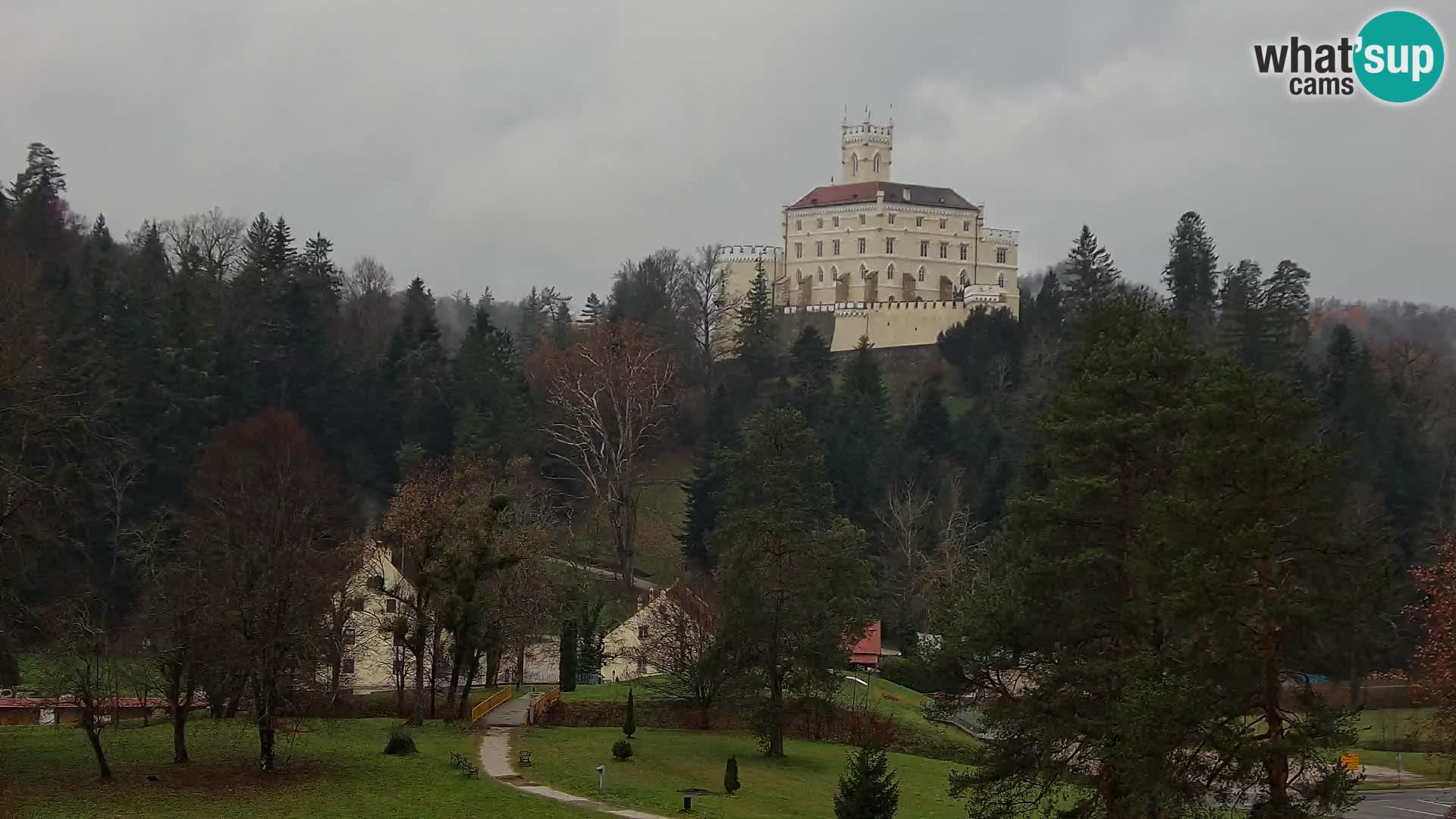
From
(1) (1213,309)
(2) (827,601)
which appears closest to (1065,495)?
(2) (827,601)

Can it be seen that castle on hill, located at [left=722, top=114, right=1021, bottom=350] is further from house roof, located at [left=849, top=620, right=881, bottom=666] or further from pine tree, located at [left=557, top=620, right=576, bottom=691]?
pine tree, located at [left=557, top=620, right=576, bottom=691]

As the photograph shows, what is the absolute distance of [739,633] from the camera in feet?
132

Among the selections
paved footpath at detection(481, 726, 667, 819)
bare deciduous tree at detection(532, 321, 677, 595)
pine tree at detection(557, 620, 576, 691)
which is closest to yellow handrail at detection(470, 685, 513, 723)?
pine tree at detection(557, 620, 576, 691)

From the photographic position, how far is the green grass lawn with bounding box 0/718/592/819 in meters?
26.7

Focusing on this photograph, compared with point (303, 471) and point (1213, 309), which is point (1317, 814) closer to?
point (303, 471)

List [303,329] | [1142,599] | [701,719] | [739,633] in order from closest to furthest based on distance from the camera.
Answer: [1142,599] < [739,633] < [701,719] < [303,329]

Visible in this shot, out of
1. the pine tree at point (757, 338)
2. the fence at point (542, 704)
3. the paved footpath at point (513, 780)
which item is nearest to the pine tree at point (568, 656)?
the fence at point (542, 704)

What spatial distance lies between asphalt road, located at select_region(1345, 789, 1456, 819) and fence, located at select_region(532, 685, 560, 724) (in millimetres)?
22116

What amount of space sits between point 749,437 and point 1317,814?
2264 centimetres

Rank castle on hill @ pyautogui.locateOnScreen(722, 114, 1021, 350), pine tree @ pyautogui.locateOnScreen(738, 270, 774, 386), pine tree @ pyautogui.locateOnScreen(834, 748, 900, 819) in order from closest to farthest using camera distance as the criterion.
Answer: pine tree @ pyautogui.locateOnScreen(834, 748, 900, 819)
pine tree @ pyautogui.locateOnScreen(738, 270, 774, 386)
castle on hill @ pyautogui.locateOnScreen(722, 114, 1021, 350)

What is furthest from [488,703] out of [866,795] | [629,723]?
[866,795]

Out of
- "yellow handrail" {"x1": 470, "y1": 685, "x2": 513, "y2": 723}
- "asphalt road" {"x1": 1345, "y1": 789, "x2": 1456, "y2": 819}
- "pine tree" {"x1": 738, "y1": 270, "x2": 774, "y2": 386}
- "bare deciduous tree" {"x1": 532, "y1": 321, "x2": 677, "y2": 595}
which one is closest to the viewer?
"asphalt road" {"x1": 1345, "y1": 789, "x2": 1456, "y2": 819}

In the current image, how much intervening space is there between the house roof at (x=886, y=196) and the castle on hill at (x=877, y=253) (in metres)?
0.09

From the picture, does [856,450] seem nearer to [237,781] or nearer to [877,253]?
[877,253]
